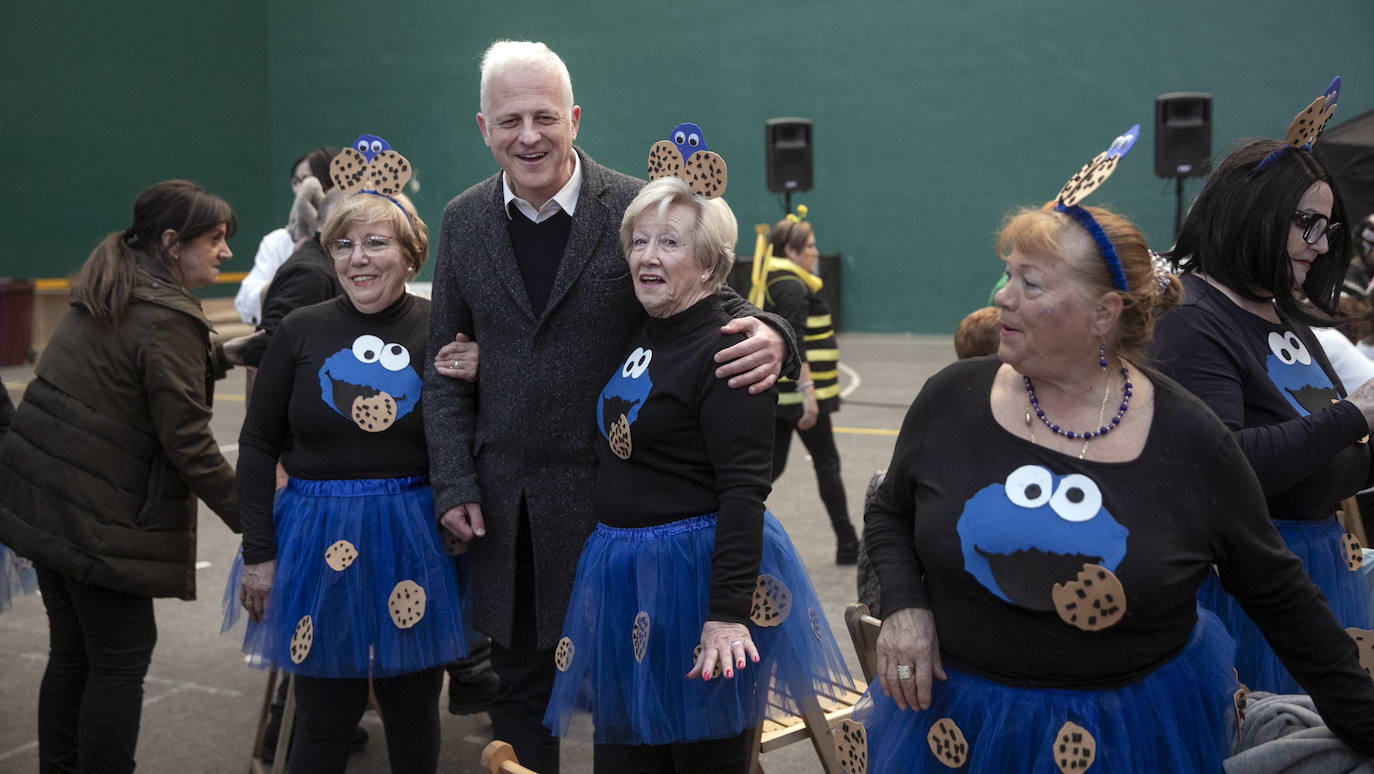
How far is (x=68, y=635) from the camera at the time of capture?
334cm

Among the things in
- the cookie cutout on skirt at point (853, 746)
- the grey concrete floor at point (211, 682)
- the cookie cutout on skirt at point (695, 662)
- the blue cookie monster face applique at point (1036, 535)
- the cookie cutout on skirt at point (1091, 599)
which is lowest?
the grey concrete floor at point (211, 682)

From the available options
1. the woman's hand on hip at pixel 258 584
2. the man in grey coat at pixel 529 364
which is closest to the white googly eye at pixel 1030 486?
the man in grey coat at pixel 529 364

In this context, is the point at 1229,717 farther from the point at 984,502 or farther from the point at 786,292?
the point at 786,292

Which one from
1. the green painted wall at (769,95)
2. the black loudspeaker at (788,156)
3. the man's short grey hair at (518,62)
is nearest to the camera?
the man's short grey hair at (518,62)

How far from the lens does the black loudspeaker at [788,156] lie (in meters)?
13.9

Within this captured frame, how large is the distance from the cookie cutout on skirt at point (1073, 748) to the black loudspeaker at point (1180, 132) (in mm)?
10731

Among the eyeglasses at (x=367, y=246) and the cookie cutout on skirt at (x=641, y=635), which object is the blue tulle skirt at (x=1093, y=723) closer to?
the cookie cutout on skirt at (x=641, y=635)

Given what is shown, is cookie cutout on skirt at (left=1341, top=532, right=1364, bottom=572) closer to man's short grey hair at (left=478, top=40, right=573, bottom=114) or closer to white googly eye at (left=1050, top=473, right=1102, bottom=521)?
white googly eye at (left=1050, top=473, right=1102, bottom=521)

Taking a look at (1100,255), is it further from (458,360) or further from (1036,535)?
(458,360)

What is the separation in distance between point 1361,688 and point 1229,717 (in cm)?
21

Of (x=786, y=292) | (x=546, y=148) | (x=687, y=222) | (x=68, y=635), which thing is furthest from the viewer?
(x=786, y=292)

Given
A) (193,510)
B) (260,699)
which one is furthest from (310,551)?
(260,699)

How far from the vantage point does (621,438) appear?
2.52 meters

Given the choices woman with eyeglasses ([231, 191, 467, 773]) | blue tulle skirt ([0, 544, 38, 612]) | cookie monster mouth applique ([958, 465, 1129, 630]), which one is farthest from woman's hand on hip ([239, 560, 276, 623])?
cookie monster mouth applique ([958, 465, 1129, 630])
